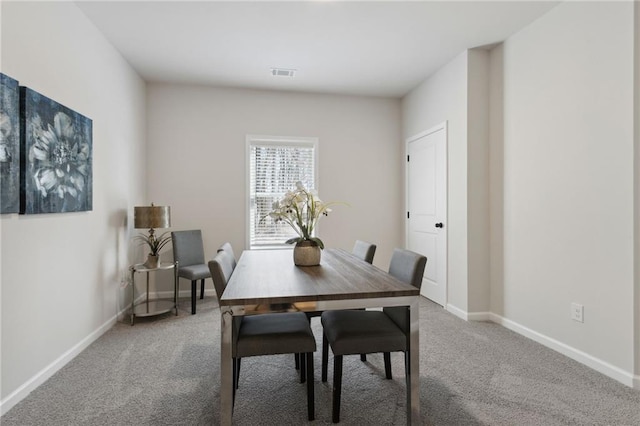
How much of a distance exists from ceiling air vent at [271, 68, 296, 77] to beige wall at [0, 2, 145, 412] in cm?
156

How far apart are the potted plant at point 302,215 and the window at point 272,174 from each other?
2.32m

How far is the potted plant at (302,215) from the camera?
213cm

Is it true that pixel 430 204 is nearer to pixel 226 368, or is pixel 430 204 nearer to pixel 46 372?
pixel 226 368

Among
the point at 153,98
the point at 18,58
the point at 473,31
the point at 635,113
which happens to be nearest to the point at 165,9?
the point at 18,58

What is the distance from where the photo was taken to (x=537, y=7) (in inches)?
105

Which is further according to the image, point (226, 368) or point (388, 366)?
point (388, 366)

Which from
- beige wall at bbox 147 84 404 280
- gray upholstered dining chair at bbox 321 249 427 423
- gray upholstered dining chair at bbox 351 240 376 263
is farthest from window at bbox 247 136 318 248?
gray upholstered dining chair at bbox 321 249 427 423

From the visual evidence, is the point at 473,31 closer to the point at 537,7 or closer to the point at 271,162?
the point at 537,7

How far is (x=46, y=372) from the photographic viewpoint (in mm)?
2176

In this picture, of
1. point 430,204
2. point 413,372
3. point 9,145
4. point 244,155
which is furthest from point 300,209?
point 244,155

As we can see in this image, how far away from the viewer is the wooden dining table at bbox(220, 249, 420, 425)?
4.84 ft

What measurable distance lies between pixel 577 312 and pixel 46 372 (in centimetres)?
371

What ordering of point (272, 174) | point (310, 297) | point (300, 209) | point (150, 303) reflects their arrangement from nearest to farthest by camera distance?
point (310, 297), point (300, 209), point (150, 303), point (272, 174)

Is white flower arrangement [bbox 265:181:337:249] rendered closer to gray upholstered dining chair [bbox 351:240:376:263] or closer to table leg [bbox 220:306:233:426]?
gray upholstered dining chair [bbox 351:240:376:263]
